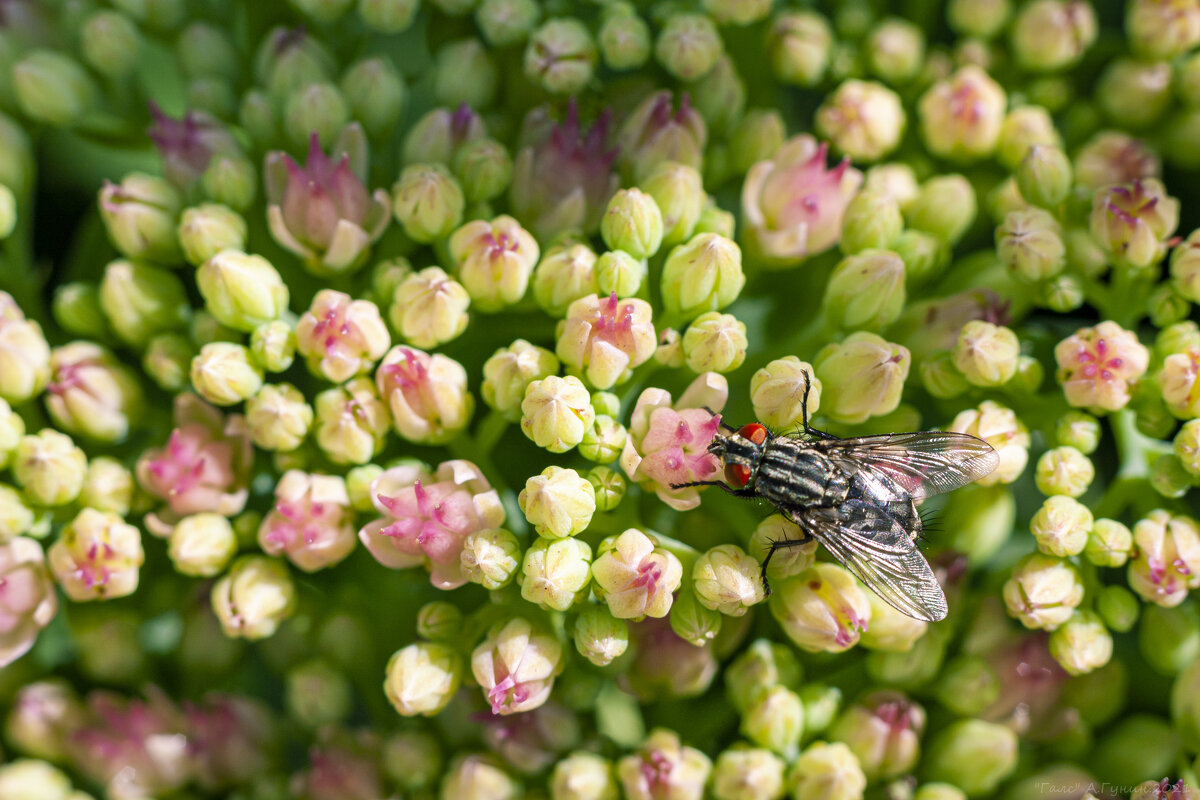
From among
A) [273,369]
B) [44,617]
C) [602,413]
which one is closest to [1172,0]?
[602,413]

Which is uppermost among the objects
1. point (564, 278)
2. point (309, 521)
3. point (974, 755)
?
point (564, 278)

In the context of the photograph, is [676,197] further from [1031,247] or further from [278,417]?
[278,417]

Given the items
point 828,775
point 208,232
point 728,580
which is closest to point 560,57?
point 208,232

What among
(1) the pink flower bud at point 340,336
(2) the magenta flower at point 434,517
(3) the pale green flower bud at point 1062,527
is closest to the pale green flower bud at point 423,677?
(2) the magenta flower at point 434,517

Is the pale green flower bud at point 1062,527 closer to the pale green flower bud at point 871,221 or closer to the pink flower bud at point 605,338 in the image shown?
the pale green flower bud at point 871,221

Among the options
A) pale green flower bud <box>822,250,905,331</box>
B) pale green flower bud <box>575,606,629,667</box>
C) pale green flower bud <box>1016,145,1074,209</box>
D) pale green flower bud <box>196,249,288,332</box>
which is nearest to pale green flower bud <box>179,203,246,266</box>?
pale green flower bud <box>196,249,288,332</box>

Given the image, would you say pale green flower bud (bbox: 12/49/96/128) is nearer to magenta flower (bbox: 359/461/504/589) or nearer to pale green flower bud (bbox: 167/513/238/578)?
pale green flower bud (bbox: 167/513/238/578)
